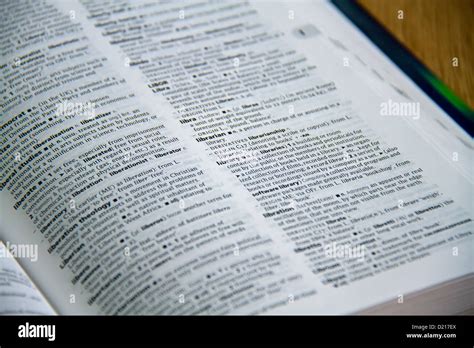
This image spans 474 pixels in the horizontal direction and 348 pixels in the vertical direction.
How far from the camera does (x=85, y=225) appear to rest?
0.53 metres

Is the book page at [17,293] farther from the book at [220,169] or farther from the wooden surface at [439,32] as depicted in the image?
the wooden surface at [439,32]

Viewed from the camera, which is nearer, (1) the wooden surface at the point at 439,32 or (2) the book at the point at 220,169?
(2) the book at the point at 220,169

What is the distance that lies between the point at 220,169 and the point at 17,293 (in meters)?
0.18

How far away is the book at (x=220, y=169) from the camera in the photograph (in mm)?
502

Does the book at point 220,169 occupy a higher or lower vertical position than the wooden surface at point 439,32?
lower

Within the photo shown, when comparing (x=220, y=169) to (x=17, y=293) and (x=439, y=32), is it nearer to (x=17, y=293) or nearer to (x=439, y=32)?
(x=17, y=293)

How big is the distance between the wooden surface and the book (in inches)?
1.4

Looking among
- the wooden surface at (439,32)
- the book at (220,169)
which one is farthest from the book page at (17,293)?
the wooden surface at (439,32)

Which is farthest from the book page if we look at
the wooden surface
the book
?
the wooden surface

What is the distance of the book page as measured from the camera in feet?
1.61

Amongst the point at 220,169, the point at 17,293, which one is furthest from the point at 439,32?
the point at 17,293

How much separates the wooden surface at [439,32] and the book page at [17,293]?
1.32ft

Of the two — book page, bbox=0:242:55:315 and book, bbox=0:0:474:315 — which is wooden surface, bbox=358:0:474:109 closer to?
book, bbox=0:0:474:315
